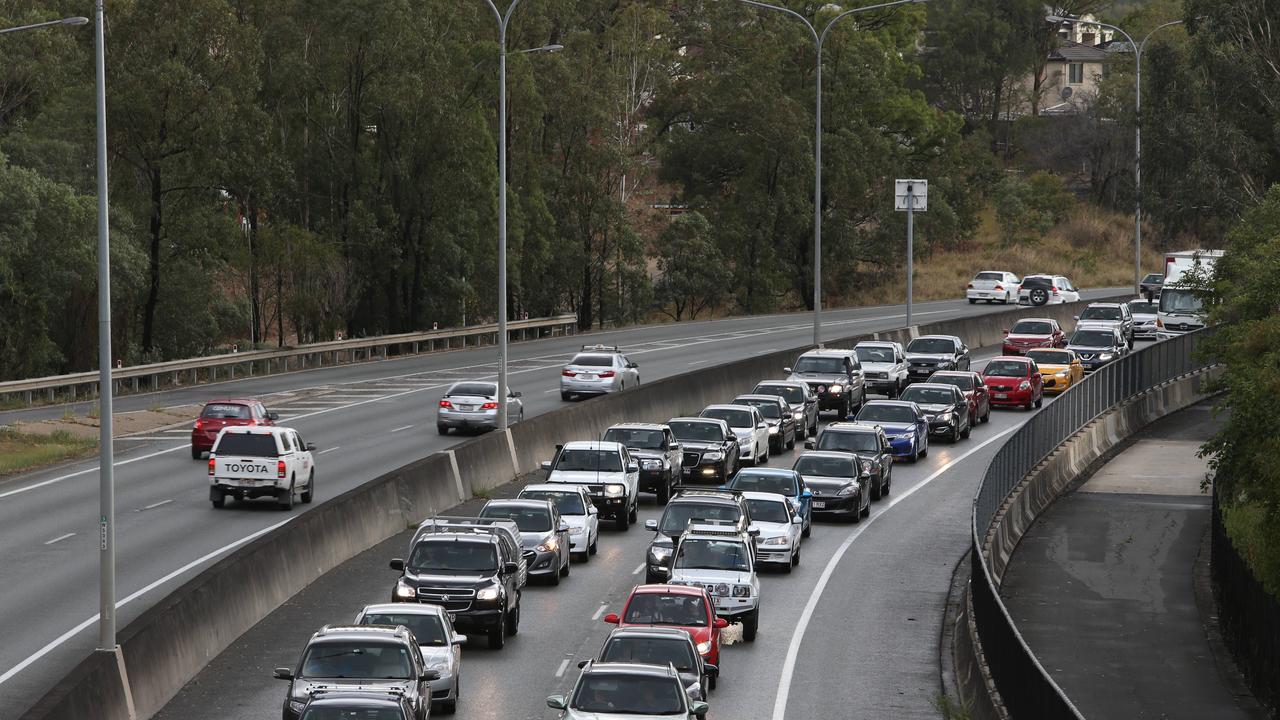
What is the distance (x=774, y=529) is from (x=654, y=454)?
23.7ft

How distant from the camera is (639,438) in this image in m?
38.7

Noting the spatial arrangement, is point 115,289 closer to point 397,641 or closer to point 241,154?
point 241,154

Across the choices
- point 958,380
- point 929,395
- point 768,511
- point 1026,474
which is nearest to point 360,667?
point 768,511

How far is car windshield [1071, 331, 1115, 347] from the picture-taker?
6100 cm

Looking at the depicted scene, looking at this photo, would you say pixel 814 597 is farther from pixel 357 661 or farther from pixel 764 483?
pixel 357 661

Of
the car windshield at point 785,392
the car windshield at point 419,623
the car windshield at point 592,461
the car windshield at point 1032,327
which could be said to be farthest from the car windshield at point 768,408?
the car windshield at point 419,623

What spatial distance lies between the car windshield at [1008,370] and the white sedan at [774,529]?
2281 centimetres

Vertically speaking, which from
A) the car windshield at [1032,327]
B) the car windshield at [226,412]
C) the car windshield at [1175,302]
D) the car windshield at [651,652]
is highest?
the car windshield at [1175,302]

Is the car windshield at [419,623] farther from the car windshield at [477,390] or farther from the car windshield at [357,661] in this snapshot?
the car windshield at [477,390]

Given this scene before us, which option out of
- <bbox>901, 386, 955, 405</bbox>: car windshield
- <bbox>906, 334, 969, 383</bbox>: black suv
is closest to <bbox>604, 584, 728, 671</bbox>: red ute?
<bbox>901, 386, 955, 405</bbox>: car windshield

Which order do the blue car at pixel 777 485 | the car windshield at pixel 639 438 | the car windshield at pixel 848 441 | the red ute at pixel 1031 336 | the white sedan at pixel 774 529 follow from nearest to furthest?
the white sedan at pixel 774 529
the blue car at pixel 777 485
the car windshield at pixel 639 438
the car windshield at pixel 848 441
the red ute at pixel 1031 336

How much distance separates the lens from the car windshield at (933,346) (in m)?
58.0

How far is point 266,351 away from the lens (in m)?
62.2

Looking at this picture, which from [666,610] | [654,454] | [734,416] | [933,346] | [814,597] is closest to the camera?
[666,610]
